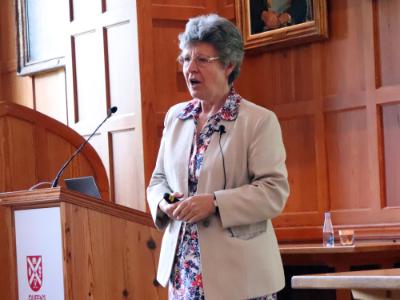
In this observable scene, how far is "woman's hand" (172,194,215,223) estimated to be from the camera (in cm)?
258

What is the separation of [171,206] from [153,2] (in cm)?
330

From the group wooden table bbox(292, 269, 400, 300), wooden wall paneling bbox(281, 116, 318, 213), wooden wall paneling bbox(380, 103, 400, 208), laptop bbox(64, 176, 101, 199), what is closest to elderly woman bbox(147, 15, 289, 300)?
wooden table bbox(292, 269, 400, 300)

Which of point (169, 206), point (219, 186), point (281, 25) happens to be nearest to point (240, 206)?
point (219, 186)

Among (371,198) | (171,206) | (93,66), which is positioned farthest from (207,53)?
(93,66)

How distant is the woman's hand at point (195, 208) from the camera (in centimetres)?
258

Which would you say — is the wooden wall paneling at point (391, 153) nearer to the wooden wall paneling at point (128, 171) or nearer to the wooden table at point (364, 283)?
the wooden wall paneling at point (128, 171)

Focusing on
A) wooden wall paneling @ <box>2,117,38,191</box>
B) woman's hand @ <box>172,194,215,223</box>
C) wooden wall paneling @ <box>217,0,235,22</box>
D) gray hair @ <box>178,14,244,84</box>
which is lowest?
woman's hand @ <box>172,194,215,223</box>

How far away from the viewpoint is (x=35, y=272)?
3641mm

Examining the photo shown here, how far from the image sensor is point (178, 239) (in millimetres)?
2688

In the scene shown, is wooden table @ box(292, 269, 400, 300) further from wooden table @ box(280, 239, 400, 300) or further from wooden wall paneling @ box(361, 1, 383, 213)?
wooden wall paneling @ box(361, 1, 383, 213)

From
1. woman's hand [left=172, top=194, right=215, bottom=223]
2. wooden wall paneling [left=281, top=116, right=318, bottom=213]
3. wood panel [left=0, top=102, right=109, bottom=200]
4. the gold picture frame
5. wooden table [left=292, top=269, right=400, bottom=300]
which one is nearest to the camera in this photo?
wooden table [left=292, top=269, right=400, bottom=300]

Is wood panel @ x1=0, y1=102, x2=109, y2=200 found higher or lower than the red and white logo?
higher

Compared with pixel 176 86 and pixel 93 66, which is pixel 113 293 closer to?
pixel 176 86

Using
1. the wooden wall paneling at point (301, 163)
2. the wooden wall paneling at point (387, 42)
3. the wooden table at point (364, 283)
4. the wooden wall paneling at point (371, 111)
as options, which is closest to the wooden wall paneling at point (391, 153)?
the wooden wall paneling at point (371, 111)
